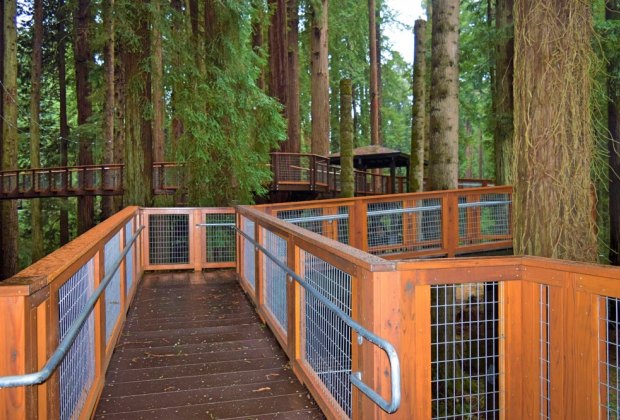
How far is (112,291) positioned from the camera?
4551 millimetres

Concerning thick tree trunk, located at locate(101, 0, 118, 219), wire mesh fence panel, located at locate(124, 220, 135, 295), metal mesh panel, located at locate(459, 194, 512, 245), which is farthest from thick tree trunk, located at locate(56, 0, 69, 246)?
metal mesh panel, located at locate(459, 194, 512, 245)

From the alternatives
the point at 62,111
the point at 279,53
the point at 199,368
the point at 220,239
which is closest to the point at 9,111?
the point at 62,111

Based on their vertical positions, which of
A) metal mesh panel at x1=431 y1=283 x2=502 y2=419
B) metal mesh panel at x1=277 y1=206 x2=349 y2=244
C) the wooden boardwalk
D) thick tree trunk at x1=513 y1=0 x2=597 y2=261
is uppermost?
thick tree trunk at x1=513 y1=0 x2=597 y2=261

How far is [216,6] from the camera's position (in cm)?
1094

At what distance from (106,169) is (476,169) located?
43133mm

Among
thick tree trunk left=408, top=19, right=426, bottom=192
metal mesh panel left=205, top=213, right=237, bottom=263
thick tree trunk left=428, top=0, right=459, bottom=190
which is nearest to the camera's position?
metal mesh panel left=205, top=213, right=237, bottom=263

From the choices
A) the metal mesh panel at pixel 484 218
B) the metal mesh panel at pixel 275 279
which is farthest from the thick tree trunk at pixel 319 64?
the metal mesh panel at pixel 275 279

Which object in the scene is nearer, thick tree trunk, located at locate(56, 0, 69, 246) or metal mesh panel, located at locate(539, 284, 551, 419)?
metal mesh panel, located at locate(539, 284, 551, 419)

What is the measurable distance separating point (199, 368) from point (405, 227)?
5.46 metres

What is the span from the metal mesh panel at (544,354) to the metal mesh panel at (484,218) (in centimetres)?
705

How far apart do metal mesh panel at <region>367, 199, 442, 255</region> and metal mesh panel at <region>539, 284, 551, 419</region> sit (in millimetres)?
6152

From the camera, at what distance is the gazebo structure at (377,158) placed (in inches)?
802

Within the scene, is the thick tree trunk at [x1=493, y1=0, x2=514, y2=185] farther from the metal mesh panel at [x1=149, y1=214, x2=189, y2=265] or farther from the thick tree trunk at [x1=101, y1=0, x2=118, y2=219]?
the thick tree trunk at [x1=101, y1=0, x2=118, y2=219]

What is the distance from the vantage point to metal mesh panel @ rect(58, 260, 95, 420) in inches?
106
